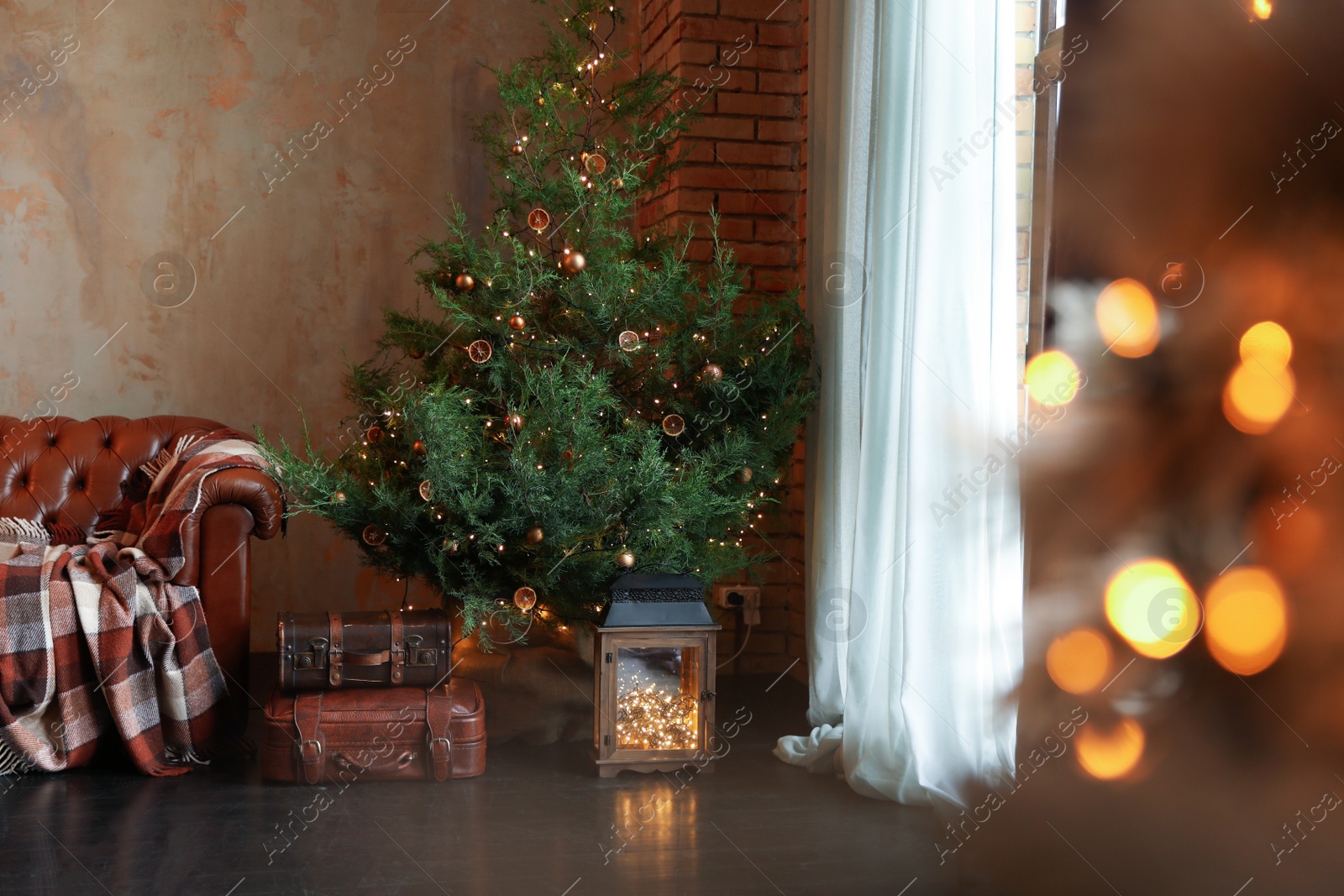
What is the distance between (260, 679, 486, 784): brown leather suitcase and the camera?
2.28 metres

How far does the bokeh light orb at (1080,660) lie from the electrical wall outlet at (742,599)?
2.54 m

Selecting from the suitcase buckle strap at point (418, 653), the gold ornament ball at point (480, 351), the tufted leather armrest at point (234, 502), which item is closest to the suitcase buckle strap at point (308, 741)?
the suitcase buckle strap at point (418, 653)

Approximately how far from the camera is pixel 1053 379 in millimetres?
785

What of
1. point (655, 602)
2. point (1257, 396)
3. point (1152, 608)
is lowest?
point (655, 602)

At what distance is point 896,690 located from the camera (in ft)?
7.20

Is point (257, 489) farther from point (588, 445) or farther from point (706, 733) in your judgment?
point (706, 733)

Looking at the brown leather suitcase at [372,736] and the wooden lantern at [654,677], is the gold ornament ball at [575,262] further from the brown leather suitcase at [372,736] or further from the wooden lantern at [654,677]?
the brown leather suitcase at [372,736]

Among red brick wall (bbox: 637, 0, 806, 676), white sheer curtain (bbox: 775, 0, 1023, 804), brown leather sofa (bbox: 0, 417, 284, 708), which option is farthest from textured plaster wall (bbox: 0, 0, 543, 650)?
white sheer curtain (bbox: 775, 0, 1023, 804)

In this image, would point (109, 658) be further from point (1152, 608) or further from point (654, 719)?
point (1152, 608)

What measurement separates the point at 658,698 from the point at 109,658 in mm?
1312

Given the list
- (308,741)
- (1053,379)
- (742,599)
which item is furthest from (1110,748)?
(742,599)

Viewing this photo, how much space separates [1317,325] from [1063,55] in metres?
0.48

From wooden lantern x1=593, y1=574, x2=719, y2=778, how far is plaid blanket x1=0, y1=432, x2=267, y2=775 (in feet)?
3.28

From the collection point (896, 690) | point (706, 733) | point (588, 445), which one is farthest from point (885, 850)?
point (588, 445)
